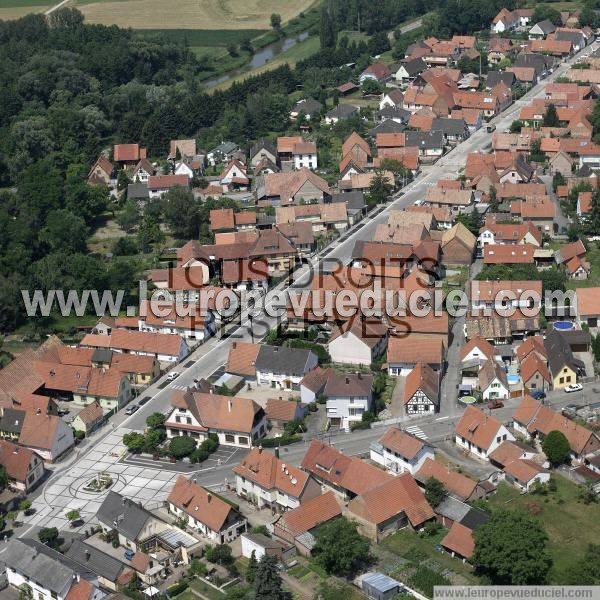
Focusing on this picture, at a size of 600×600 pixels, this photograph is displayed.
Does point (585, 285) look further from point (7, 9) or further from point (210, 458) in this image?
point (7, 9)

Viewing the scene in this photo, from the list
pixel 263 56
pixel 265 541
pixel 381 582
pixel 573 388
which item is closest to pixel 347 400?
pixel 265 541

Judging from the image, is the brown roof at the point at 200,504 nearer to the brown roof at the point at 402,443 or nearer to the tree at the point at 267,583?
the tree at the point at 267,583

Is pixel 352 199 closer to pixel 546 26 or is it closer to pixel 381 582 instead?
pixel 381 582

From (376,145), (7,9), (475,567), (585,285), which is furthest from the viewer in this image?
(7,9)

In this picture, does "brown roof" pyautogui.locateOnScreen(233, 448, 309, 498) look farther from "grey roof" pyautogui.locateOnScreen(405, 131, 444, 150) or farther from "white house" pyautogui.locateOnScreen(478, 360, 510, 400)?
"grey roof" pyautogui.locateOnScreen(405, 131, 444, 150)

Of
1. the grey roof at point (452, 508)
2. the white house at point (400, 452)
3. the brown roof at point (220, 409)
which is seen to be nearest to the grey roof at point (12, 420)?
the brown roof at point (220, 409)

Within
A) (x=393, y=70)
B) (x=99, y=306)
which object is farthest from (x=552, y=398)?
(x=393, y=70)

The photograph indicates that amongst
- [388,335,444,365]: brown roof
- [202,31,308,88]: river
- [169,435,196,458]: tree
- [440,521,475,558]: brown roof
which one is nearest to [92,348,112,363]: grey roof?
[169,435,196,458]: tree
